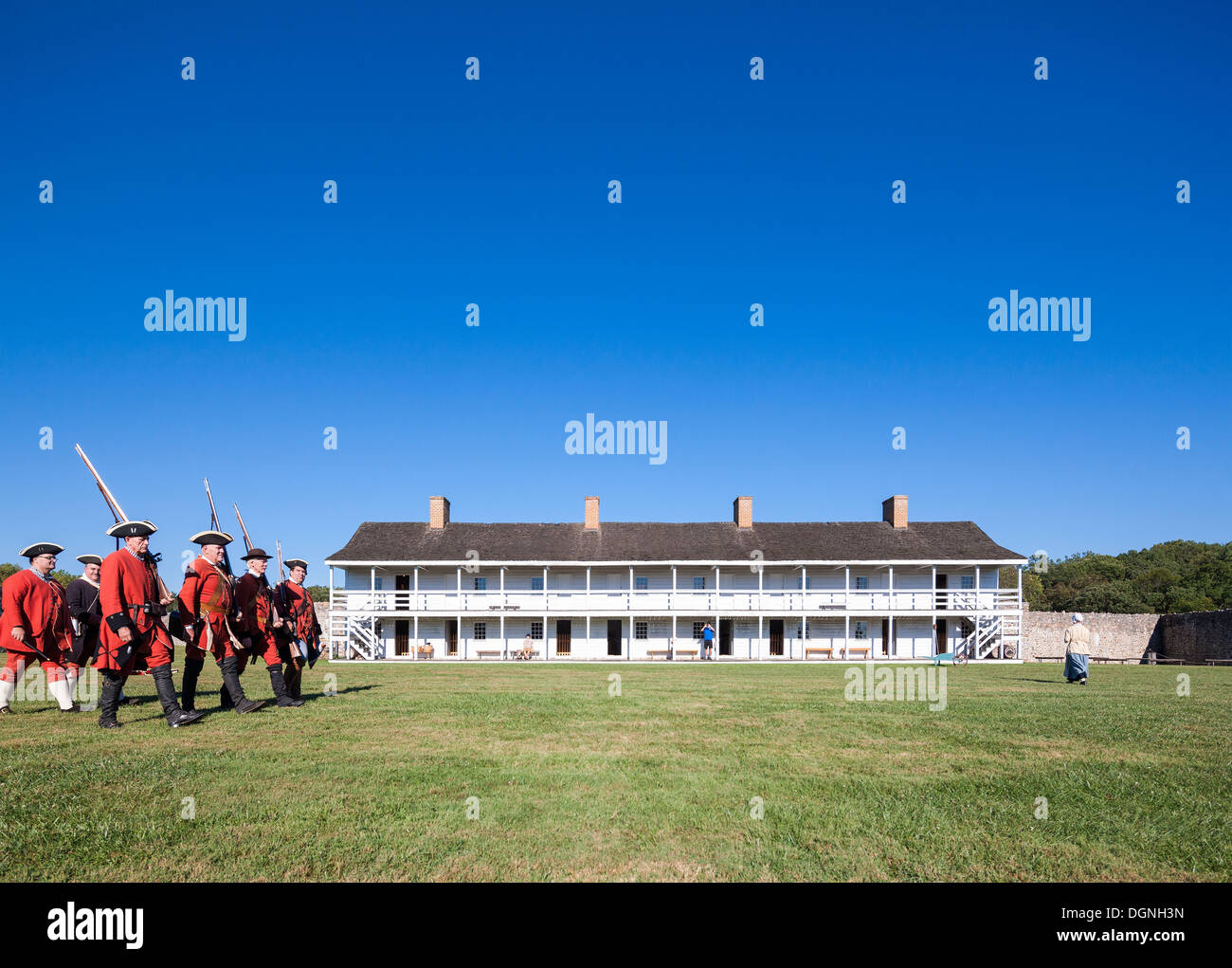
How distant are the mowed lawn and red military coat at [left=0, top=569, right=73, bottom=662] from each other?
3.18ft

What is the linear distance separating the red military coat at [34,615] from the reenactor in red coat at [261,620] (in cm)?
261

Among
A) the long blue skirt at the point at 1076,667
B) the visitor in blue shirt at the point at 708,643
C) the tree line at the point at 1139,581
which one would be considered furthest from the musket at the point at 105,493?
the tree line at the point at 1139,581

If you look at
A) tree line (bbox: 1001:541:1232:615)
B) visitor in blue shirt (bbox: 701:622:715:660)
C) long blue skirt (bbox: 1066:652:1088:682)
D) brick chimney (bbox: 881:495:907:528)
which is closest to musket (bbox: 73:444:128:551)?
long blue skirt (bbox: 1066:652:1088:682)

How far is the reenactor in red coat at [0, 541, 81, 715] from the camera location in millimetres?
11055

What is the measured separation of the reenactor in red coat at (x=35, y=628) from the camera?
11055mm

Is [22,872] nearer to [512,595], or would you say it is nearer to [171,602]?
[171,602]

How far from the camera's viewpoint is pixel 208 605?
10602mm

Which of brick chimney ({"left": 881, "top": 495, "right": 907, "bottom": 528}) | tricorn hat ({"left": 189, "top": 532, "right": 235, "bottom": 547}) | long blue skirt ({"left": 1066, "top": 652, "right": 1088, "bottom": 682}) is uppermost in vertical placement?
brick chimney ({"left": 881, "top": 495, "right": 907, "bottom": 528})

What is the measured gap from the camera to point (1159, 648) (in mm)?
45375

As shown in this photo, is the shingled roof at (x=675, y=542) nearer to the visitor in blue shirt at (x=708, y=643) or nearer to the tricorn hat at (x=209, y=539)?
the visitor in blue shirt at (x=708, y=643)

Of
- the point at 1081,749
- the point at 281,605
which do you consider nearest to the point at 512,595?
the point at 281,605

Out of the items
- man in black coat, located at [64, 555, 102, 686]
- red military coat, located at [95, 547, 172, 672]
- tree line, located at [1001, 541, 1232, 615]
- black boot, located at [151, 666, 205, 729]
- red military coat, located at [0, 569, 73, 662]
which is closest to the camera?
red military coat, located at [95, 547, 172, 672]

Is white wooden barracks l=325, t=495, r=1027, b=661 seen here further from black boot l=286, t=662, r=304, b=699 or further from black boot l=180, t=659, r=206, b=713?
black boot l=180, t=659, r=206, b=713

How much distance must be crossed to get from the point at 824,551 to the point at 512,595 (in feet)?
55.8
